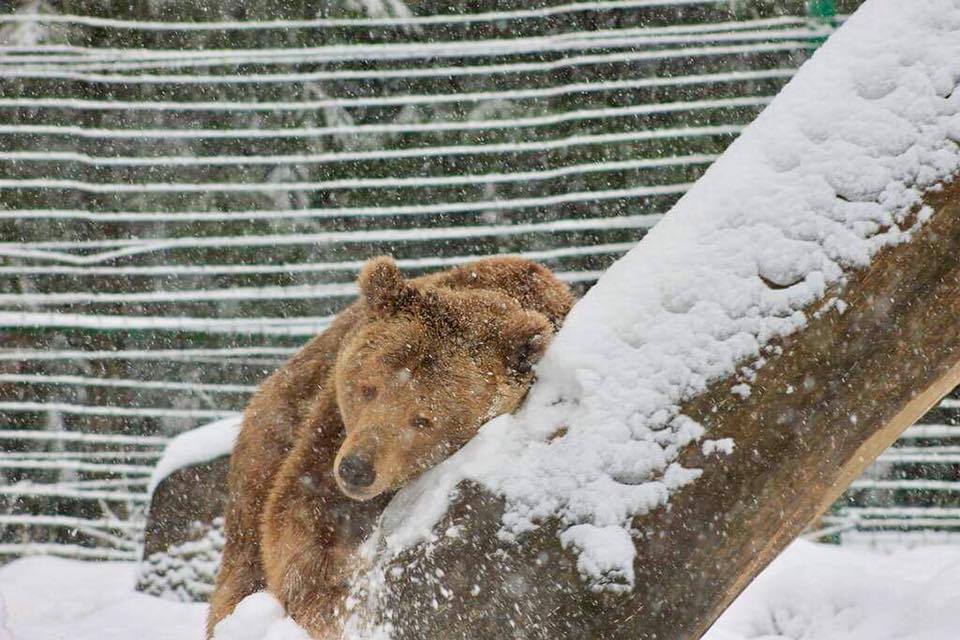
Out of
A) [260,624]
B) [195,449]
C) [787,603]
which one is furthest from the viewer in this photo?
[195,449]

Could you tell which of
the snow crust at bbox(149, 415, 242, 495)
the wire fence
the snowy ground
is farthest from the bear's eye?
the wire fence

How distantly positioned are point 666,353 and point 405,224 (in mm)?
4274

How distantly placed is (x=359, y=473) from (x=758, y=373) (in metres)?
1.05

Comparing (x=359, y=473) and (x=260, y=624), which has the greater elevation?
(x=359, y=473)

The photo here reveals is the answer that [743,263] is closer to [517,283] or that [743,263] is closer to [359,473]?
[359,473]

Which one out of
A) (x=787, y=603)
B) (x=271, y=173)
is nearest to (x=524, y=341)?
(x=787, y=603)

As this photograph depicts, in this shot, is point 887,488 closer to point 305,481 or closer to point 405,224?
point 405,224

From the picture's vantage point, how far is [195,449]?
181 inches

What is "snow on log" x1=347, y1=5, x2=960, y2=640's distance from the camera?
1.66m

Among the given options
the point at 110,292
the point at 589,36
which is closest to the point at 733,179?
the point at 589,36

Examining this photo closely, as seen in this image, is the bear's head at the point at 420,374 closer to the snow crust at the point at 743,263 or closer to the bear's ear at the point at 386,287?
the bear's ear at the point at 386,287

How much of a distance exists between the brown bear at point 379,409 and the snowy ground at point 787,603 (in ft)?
3.75

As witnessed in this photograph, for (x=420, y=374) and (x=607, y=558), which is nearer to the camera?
(x=607, y=558)

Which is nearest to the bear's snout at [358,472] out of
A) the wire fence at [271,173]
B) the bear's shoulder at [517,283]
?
the bear's shoulder at [517,283]
